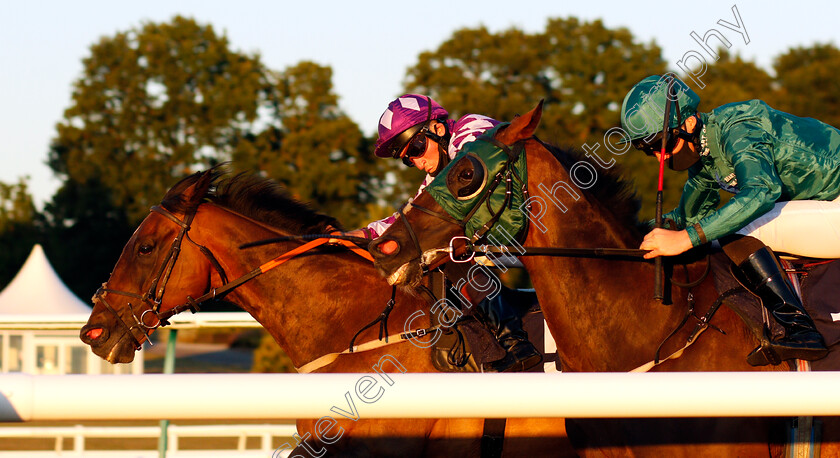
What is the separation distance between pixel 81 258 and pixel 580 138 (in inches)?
609

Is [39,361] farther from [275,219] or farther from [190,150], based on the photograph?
[190,150]

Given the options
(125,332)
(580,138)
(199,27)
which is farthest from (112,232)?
(125,332)

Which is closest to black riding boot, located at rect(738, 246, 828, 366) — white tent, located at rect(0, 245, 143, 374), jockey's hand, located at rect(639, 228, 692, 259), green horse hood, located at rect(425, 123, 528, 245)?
jockey's hand, located at rect(639, 228, 692, 259)

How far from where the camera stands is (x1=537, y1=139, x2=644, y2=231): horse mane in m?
3.03

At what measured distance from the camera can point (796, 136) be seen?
2.89 m

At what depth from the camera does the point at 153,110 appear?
1230 inches

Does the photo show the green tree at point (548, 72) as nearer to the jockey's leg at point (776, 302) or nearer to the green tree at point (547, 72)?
the green tree at point (547, 72)

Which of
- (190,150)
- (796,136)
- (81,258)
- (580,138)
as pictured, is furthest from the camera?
(190,150)

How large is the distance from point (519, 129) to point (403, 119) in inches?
41.9

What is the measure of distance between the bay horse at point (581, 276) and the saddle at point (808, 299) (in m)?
0.06

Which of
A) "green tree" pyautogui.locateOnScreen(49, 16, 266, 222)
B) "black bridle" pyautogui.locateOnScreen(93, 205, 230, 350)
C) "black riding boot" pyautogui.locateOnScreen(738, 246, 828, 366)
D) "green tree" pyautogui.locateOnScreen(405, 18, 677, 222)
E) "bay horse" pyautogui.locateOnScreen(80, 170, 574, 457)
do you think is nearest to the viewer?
"black riding boot" pyautogui.locateOnScreen(738, 246, 828, 366)

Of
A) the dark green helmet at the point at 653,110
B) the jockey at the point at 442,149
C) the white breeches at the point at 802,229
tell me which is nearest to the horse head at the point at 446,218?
the dark green helmet at the point at 653,110

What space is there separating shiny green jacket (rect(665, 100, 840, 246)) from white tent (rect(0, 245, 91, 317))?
11.2 meters

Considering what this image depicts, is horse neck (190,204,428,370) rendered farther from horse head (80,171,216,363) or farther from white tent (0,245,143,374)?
white tent (0,245,143,374)
